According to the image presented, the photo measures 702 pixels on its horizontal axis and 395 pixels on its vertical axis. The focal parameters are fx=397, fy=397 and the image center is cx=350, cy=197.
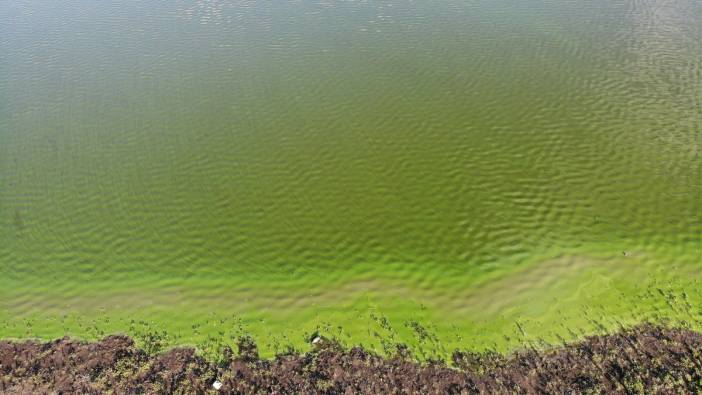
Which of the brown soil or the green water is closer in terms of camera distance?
the brown soil

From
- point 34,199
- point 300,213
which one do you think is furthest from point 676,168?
point 34,199

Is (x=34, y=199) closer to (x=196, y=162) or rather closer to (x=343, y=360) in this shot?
(x=196, y=162)

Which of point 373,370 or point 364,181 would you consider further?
point 364,181

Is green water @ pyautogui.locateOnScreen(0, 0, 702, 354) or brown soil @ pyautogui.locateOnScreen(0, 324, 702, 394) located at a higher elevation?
green water @ pyautogui.locateOnScreen(0, 0, 702, 354)

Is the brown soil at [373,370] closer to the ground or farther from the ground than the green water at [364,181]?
closer to the ground

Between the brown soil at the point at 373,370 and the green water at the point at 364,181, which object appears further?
the green water at the point at 364,181

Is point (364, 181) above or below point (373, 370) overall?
above
